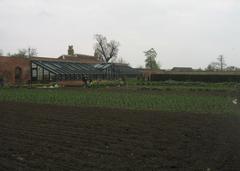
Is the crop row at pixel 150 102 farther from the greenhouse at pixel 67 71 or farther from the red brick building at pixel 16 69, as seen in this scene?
the red brick building at pixel 16 69

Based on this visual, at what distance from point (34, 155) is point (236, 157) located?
3752 millimetres

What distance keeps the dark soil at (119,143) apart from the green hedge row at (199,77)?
36138 mm

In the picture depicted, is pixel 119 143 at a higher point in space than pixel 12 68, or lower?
lower

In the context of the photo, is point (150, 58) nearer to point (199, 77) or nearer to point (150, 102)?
point (199, 77)

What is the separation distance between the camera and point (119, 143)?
7.86m

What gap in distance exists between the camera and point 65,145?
763 cm

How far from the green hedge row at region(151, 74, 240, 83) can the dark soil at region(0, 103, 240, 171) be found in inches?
1423

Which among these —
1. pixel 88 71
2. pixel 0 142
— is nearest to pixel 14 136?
pixel 0 142

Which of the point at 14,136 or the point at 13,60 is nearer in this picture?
the point at 14,136

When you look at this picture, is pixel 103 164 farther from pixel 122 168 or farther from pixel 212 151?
pixel 212 151

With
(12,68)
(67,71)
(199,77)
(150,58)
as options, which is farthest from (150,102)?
(150,58)

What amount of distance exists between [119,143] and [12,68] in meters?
38.4

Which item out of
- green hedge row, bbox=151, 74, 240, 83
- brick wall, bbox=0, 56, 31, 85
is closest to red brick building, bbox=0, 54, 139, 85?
brick wall, bbox=0, 56, 31, 85

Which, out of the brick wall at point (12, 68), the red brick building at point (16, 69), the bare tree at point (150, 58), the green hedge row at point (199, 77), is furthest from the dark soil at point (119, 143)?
the bare tree at point (150, 58)
